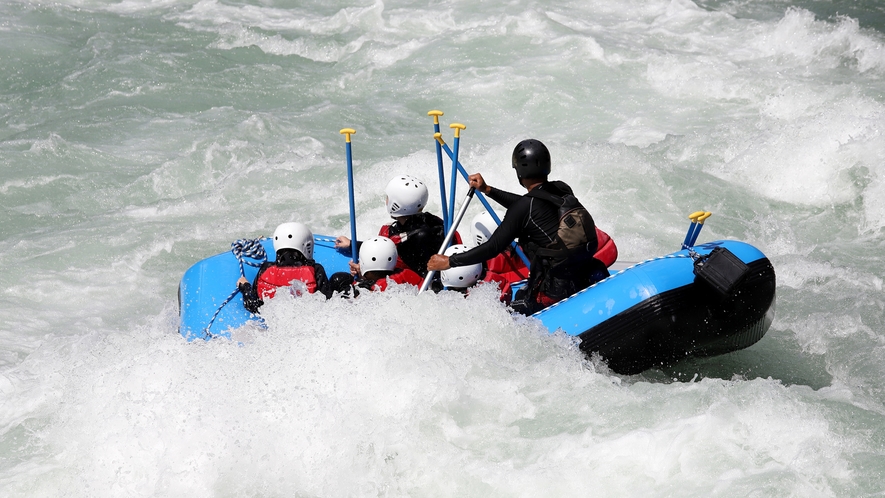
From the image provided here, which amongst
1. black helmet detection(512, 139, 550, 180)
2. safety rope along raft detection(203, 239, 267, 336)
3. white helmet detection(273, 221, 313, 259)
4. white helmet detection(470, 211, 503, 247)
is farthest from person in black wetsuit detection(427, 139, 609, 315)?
safety rope along raft detection(203, 239, 267, 336)

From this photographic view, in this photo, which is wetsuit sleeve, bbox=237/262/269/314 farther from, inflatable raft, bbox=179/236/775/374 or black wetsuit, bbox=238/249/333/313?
inflatable raft, bbox=179/236/775/374

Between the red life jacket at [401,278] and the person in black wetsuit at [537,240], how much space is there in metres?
0.54

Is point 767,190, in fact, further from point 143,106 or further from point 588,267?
point 143,106

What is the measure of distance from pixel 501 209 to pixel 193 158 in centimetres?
363

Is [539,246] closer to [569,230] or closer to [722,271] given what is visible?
[569,230]

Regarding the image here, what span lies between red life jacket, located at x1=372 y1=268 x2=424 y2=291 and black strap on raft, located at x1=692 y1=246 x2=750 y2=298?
5.67 feet

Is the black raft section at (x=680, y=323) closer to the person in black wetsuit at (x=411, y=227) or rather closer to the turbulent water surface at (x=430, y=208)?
the turbulent water surface at (x=430, y=208)

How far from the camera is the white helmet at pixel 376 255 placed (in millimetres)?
5547

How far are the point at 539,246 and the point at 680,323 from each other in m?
0.91

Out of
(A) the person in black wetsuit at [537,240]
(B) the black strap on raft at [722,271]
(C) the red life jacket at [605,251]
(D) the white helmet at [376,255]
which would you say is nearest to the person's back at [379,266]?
(D) the white helmet at [376,255]

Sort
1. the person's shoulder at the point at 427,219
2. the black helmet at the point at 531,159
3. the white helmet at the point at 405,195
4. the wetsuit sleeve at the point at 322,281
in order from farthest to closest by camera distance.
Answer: the person's shoulder at the point at 427,219 < the white helmet at the point at 405,195 < the wetsuit sleeve at the point at 322,281 < the black helmet at the point at 531,159

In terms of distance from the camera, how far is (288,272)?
5.63 meters

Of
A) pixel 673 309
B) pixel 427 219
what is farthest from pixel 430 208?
pixel 673 309

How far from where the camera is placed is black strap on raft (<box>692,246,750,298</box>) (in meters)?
4.93
